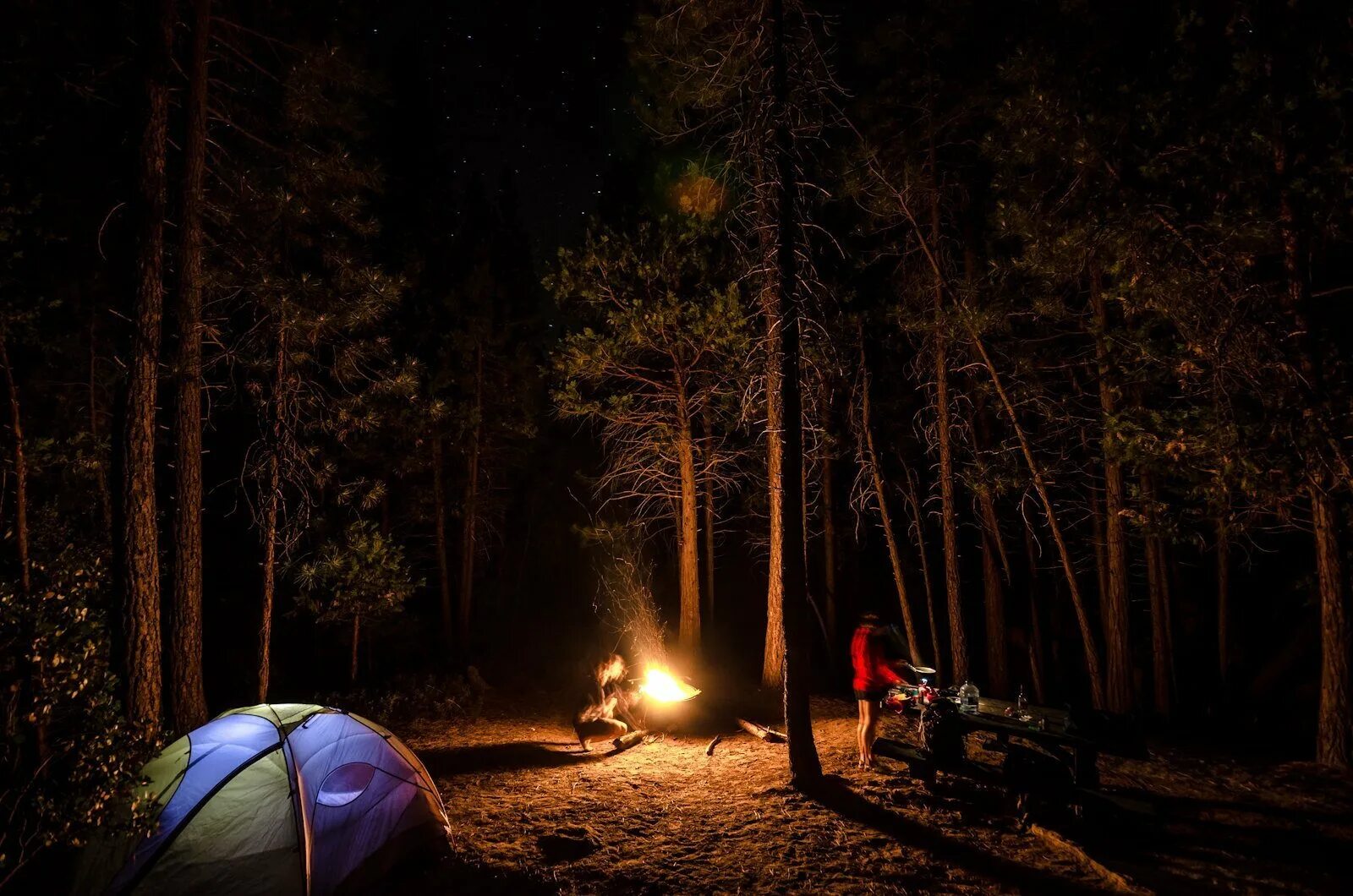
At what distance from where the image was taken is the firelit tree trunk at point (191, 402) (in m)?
7.45

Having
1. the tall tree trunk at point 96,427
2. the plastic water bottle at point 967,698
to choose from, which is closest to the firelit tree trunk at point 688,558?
the plastic water bottle at point 967,698

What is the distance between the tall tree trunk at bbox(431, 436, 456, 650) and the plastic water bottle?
676 inches

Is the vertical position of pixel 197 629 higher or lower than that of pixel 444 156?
lower

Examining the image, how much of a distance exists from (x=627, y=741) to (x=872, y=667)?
4211 millimetres

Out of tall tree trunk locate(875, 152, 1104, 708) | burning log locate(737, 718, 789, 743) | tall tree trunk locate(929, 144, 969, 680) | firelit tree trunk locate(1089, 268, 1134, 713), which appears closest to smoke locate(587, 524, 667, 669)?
burning log locate(737, 718, 789, 743)

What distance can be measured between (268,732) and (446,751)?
3.93m

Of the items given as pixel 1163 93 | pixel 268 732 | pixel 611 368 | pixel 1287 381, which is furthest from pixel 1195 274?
pixel 268 732

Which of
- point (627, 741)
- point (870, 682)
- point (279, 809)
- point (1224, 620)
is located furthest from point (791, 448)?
point (1224, 620)

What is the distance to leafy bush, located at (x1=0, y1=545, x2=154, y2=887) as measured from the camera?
3.85 metres

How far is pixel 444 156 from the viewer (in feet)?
76.1

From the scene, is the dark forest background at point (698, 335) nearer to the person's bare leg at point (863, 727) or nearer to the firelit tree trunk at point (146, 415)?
the firelit tree trunk at point (146, 415)

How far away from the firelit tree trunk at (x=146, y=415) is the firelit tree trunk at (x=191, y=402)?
0.31m

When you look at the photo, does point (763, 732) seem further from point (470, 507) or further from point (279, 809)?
point (470, 507)

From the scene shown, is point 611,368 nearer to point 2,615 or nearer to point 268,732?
point 268,732
